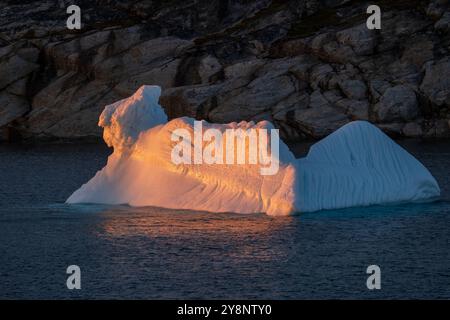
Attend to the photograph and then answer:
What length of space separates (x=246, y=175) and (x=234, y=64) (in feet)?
155

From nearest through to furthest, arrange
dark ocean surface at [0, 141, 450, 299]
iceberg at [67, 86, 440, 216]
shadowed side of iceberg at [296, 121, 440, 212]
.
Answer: dark ocean surface at [0, 141, 450, 299] < iceberg at [67, 86, 440, 216] < shadowed side of iceberg at [296, 121, 440, 212]

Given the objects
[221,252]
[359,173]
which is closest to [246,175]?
[359,173]

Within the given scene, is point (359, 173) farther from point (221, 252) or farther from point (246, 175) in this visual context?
point (221, 252)

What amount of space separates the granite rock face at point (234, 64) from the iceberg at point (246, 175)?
36365mm

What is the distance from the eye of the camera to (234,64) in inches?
3743

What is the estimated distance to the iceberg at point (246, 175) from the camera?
48344 millimetres

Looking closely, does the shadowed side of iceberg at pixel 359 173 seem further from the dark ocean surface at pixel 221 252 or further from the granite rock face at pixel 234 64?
the granite rock face at pixel 234 64

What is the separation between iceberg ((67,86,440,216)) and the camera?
159 ft

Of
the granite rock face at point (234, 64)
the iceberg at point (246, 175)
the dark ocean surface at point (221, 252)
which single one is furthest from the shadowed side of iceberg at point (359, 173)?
the granite rock face at point (234, 64)

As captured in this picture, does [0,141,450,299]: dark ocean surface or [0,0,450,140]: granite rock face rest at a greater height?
[0,0,450,140]: granite rock face

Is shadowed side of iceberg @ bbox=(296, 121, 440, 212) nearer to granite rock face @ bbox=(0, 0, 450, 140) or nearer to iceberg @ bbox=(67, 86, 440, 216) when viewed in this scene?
iceberg @ bbox=(67, 86, 440, 216)

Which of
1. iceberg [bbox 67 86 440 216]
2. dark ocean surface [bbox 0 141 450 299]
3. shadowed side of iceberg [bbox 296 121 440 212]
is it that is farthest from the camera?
shadowed side of iceberg [bbox 296 121 440 212]

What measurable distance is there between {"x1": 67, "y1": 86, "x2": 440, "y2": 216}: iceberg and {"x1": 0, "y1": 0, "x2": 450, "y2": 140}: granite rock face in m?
36.4

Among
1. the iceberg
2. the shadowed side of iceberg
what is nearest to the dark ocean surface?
the shadowed side of iceberg
